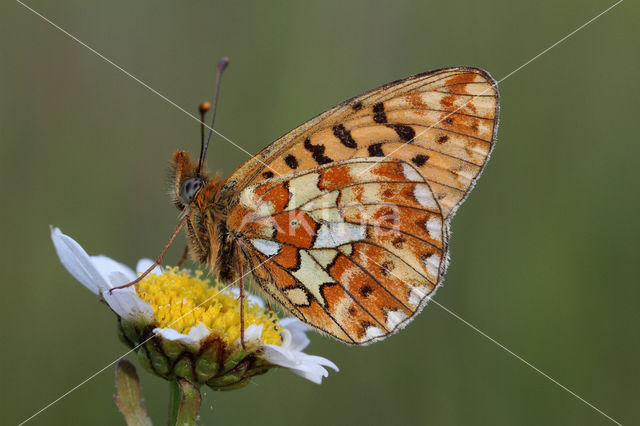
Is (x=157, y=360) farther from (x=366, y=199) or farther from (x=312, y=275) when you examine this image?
(x=366, y=199)

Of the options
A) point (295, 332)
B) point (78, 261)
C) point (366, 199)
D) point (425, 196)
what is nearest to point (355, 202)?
point (366, 199)

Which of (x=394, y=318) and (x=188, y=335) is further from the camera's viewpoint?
(x=394, y=318)

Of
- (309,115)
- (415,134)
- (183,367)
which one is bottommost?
(183,367)

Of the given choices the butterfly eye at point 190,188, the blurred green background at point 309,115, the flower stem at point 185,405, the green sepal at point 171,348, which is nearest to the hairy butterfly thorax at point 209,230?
the butterfly eye at point 190,188

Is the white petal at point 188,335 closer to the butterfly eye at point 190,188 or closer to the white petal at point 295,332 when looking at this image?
the white petal at point 295,332

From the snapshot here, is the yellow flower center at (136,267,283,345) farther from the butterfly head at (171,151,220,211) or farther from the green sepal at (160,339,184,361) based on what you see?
the butterfly head at (171,151,220,211)

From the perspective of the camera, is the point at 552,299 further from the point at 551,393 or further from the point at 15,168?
the point at 15,168

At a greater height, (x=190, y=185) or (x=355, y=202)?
(x=190, y=185)

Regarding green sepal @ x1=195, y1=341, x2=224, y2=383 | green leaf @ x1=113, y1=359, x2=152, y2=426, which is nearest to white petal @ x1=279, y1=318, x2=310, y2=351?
green sepal @ x1=195, y1=341, x2=224, y2=383
